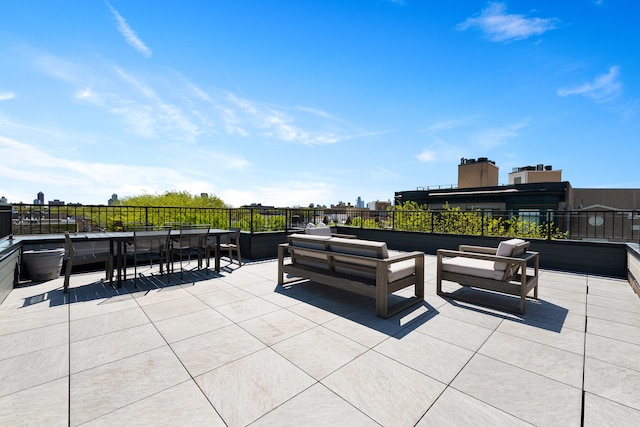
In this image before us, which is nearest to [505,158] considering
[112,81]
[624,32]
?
[624,32]

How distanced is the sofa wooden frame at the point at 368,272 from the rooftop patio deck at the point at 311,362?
0.74 feet

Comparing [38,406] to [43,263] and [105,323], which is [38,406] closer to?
[105,323]

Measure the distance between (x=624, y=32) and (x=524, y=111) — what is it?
6.40 meters

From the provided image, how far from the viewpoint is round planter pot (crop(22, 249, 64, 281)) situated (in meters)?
4.25

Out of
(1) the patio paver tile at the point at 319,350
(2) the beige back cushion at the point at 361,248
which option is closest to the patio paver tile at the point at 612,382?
(1) the patio paver tile at the point at 319,350

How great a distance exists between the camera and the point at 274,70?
313 inches

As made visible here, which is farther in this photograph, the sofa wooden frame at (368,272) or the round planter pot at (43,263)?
the round planter pot at (43,263)

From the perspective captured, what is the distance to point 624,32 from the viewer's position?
668 cm

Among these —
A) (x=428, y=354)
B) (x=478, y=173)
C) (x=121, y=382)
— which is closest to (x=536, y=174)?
(x=478, y=173)

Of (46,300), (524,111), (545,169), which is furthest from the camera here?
(545,169)

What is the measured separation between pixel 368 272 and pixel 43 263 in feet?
16.9

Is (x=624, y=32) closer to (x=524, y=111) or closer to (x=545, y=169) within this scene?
(x=524, y=111)

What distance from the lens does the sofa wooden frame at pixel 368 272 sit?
3031mm

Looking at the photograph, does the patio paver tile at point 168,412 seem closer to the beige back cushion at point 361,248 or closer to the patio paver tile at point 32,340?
the patio paver tile at point 32,340
